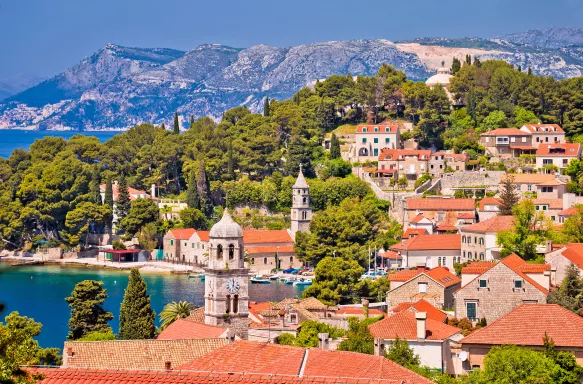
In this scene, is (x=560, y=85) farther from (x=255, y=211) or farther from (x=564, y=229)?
(x=564, y=229)

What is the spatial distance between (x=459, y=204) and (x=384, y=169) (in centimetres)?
1204

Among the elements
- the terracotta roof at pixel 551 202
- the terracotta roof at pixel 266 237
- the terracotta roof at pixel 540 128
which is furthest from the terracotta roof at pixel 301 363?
the terracotta roof at pixel 540 128

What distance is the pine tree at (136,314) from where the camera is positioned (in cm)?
4706

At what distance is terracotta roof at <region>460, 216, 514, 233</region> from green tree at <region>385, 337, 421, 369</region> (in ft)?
97.9

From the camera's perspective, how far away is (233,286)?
138 feet

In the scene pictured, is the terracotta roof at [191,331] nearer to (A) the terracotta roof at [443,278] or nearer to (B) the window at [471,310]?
(B) the window at [471,310]

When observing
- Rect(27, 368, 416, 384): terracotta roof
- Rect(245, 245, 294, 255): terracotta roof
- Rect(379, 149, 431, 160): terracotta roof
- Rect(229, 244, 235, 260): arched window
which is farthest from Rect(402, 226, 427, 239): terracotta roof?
Rect(27, 368, 416, 384): terracotta roof

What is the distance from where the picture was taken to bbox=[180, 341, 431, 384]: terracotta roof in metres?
23.7

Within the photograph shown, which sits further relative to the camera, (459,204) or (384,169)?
(384,169)

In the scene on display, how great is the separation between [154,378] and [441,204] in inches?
2567

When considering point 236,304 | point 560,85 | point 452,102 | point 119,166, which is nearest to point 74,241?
point 119,166

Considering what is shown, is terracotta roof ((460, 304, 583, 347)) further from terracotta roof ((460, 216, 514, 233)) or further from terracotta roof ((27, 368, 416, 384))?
terracotta roof ((460, 216, 514, 233))

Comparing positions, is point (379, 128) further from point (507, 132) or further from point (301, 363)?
point (301, 363)

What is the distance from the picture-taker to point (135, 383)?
55.0ft
